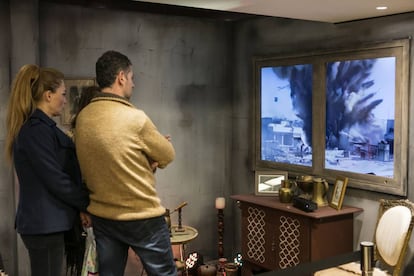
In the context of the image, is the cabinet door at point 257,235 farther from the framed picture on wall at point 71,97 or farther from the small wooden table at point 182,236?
the framed picture on wall at point 71,97

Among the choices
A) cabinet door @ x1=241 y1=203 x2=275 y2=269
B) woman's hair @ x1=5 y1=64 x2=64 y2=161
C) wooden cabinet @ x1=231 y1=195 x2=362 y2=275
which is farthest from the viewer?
cabinet door @ x1=241 y1=203 x2=275 y2=269

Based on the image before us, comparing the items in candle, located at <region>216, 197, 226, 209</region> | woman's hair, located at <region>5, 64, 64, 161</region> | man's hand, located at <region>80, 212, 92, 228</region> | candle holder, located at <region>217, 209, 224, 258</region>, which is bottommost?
candle holder, located at <region>217, 209, 224, 258</region>

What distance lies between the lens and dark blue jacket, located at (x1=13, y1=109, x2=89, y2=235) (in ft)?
6.99

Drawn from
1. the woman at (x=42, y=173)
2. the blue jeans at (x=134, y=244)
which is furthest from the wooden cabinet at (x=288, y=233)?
the woman at (x=42, y=173)

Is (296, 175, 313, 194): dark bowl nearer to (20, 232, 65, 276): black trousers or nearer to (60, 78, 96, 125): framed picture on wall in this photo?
(60, 78, 96, 125): framed picture on wall

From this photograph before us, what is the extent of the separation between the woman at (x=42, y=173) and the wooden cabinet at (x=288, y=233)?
6.84 feet

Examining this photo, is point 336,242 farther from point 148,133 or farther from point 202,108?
point 148,133

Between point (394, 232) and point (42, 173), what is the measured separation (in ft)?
7.71

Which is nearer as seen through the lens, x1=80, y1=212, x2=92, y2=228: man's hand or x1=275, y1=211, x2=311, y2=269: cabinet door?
x1=80, y1=212, x2=92, y2=228: man's hand

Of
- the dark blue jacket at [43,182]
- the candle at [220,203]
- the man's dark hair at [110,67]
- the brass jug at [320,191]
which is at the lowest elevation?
the candle at [220,203]

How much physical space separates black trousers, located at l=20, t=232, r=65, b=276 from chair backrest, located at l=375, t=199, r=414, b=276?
7.07 ft

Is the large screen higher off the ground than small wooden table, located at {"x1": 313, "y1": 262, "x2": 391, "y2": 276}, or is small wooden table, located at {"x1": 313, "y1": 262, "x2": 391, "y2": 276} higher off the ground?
the large screen

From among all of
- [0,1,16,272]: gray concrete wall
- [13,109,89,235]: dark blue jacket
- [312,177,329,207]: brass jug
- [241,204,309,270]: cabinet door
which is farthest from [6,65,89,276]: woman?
[312,177,329,207]: brass jug

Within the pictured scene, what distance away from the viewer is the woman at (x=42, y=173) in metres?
2.14
